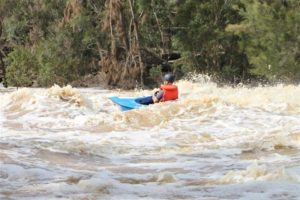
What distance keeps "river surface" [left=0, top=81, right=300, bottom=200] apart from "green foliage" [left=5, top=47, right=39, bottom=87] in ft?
35.0

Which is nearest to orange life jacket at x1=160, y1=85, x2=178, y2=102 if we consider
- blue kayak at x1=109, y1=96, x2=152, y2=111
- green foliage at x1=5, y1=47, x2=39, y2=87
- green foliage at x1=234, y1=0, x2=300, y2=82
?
blue kayak at x1=109, y1=96, x2=152, y2=111

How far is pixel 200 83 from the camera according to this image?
72.3 ft

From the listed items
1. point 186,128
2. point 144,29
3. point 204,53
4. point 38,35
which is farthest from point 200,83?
point 186,128

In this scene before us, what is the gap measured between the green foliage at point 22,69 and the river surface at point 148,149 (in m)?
10.7

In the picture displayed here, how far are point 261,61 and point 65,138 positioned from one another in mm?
11517

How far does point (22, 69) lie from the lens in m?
24.7

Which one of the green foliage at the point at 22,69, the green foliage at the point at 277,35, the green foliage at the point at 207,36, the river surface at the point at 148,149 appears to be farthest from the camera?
the green foliage at the point at 22,69

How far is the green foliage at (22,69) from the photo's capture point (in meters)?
24.6

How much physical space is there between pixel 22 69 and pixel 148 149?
56.2 ft

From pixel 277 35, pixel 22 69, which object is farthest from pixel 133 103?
pixel 22 69

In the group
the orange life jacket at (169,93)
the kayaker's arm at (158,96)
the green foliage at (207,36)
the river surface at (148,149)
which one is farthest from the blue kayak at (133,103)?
the green foliage at (207,36)

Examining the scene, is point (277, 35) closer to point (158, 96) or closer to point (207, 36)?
point (207, 36)

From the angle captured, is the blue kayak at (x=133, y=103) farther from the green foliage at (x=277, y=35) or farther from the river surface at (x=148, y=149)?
the green foliage at (x=277, y=35)

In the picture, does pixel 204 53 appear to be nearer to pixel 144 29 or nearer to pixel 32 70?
pixel 144 29
